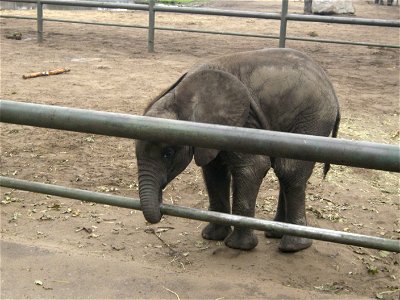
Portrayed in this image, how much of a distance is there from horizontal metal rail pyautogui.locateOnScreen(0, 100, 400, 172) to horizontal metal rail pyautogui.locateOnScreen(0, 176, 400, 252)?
0.59 meters

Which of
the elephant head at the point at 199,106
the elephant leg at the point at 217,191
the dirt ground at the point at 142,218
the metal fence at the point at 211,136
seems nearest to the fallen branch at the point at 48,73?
the dirt ground at the point at 142,218

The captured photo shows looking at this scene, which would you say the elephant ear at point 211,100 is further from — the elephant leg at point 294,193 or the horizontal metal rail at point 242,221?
the horizontal metal rail at point 242,221

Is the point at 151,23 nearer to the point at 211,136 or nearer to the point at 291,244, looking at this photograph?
the point at 291,244

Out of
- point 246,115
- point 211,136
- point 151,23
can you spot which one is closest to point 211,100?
point 246,115

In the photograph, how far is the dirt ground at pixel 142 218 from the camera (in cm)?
291

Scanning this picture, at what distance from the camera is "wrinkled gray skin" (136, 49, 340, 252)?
10.9 feet

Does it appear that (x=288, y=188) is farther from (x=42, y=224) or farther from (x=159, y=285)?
(x=42, y=224)

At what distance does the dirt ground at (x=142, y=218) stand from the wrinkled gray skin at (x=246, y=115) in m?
0.28

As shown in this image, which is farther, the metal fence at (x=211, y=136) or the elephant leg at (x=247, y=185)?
the elephant leg at (x=247, y=185)

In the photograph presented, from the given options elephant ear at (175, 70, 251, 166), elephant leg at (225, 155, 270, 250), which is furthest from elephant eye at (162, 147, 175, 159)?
elephant leg at (225, 155, 270, 250)

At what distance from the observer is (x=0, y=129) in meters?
6.04

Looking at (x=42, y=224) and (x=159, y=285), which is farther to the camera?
(x=42, y=224)

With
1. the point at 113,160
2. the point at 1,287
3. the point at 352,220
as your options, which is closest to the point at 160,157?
the point at 1,287

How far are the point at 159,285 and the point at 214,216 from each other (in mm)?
793
